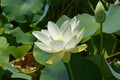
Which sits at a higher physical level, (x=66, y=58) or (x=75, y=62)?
(x=66, y=58)

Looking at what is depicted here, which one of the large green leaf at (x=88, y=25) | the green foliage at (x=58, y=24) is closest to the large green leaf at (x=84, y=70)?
the green foliage at (x=58, y=24)

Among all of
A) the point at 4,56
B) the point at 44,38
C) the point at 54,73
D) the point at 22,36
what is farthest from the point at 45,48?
the point at 22,36

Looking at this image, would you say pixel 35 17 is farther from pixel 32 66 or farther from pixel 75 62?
pixel 75 62

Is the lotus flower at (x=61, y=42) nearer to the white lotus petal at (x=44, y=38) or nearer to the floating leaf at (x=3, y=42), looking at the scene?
the white lotus petal at (x=44, y=38)

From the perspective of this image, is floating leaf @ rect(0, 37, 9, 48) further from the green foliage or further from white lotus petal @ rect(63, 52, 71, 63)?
white lotus petal @ rect(63, 52, 71, 63)

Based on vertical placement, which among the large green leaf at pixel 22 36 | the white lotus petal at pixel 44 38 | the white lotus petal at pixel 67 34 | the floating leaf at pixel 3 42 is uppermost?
the white lotus petal at pixel 67 34

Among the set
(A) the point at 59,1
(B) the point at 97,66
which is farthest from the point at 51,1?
(B) the point at 97,66

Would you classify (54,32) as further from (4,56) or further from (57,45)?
(4,56)
